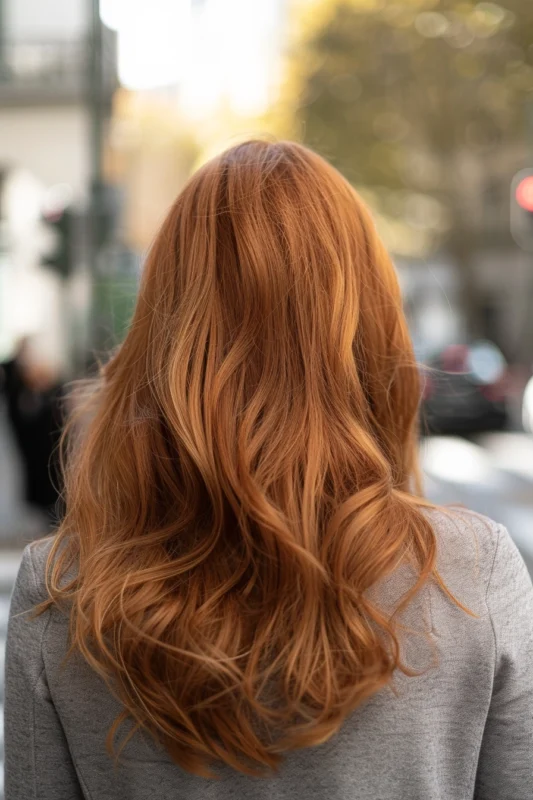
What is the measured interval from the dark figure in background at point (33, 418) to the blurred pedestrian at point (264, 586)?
7.81 metres

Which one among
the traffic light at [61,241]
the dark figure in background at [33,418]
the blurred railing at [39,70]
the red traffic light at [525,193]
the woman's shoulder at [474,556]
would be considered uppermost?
the blurred railing at [39,70]

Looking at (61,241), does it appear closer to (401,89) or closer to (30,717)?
(30,717)

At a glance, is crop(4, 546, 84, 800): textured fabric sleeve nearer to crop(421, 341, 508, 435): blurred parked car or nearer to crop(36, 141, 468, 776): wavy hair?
crop(36, 141, 468, 776): wavy hair

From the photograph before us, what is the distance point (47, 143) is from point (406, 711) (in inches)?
652

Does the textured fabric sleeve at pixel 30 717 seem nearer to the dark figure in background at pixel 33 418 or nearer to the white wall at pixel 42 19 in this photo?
the dark figure in background at pixel 33 418

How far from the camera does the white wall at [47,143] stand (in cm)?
1638

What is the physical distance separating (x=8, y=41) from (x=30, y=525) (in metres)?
7.91

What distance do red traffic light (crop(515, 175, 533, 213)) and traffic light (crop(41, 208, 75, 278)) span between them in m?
4.89

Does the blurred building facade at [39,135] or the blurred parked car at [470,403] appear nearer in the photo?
the blurred building facade at [39,135]

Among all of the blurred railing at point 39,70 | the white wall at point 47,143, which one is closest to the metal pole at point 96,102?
the blurred railing at point 39,70

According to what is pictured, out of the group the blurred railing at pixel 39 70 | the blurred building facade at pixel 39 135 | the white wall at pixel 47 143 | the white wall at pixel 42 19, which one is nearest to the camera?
the white wall at pixel 42 19

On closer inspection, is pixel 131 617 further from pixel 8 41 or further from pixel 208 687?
pixel 8 41

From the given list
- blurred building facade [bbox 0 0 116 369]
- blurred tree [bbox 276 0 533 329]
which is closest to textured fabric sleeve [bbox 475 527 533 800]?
blurred building facade [bbox 0 0 116 369]

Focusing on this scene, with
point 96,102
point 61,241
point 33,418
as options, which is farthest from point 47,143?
point 33,418
